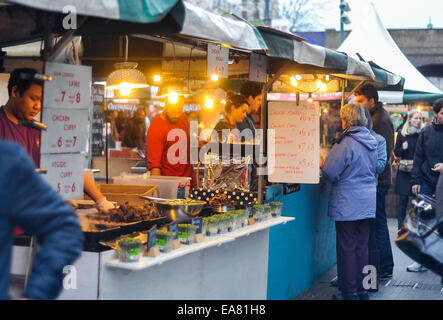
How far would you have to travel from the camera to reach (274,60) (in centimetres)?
685

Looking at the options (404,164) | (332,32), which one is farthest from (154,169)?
(332,32)

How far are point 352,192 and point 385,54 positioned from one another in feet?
23.2

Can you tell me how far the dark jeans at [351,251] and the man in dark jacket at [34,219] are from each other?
4799 mm

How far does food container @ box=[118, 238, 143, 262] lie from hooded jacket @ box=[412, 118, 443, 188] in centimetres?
498

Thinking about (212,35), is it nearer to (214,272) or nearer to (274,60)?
(214,272)

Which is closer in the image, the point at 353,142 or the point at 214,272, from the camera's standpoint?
the point at 214,272

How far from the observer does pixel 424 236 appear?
434 cm

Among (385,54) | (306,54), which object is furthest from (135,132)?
(306,54)

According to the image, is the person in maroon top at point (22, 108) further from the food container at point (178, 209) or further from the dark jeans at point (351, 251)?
the dark jeans at point (351, 251)

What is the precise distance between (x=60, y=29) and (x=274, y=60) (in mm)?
3405

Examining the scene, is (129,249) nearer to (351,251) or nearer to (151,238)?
(151,238)

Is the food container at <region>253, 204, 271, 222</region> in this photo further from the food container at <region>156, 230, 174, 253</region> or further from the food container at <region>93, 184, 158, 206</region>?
the food container at <region>156, 230, 174, 253</region>

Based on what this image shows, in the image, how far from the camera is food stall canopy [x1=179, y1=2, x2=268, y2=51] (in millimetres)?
3721
